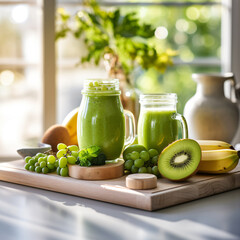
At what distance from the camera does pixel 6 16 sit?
315 cm

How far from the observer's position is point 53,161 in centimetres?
136

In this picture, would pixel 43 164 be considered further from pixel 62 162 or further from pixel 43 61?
pixel 43 61

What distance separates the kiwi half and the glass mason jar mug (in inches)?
6.7

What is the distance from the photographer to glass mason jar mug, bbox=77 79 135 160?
4.46 feet

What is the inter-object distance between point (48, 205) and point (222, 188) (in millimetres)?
459

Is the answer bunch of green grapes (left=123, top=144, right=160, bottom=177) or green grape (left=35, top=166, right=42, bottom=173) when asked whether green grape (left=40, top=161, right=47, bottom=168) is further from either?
bunch of green grapes (left=123, top=144, right=160, bottom=177)

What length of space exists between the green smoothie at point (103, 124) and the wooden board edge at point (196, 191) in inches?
10.6

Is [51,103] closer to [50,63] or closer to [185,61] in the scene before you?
[50,63]

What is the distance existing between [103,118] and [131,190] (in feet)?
0.92

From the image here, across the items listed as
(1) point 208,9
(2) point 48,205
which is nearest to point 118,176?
(2) point 48,205

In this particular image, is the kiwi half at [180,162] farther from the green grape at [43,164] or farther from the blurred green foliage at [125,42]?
the blurred green foliage at [125,42]

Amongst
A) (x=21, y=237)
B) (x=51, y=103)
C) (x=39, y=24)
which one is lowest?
(x=21, y=237)

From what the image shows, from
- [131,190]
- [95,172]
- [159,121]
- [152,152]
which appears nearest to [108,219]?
[131,190]

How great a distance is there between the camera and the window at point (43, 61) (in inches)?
121
